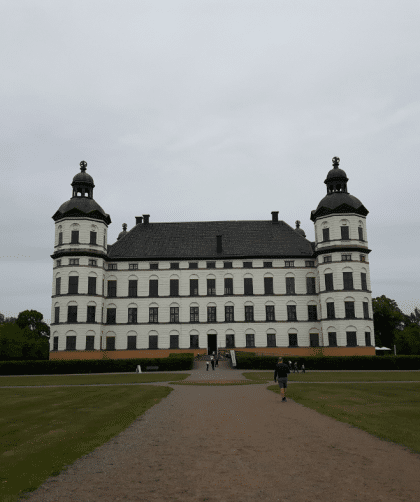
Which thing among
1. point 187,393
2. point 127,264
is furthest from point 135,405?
point 127,264

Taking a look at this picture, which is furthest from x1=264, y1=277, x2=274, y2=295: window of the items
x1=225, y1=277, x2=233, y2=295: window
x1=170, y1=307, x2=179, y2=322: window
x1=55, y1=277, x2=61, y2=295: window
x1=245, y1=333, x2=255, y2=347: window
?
x1=55, y1=277, x2=61, y2=295: window

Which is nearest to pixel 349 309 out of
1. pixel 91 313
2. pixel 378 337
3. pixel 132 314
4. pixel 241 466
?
pixel 132 314

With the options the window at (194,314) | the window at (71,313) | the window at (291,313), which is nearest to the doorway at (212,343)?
the window at (194,314)

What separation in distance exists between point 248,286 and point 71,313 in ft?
84.6

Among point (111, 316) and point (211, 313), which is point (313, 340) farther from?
point (111, 316)

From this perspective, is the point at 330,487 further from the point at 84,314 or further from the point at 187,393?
the point at 84,314

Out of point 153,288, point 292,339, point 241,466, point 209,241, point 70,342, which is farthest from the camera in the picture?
point 209,241

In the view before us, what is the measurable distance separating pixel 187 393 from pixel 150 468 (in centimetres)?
1619

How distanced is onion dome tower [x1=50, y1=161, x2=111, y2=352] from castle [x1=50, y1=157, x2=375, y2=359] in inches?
5.5

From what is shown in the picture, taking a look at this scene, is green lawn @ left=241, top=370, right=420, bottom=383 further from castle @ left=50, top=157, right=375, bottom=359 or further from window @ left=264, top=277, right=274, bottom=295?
window @ left=264, top=277, right=274, bottom=295

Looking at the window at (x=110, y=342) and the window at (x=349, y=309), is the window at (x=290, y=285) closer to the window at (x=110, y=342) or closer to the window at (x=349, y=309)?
the window at (x=349, y=309)

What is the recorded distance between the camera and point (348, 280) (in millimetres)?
60281

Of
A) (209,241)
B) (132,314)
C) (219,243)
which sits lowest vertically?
(132,314)

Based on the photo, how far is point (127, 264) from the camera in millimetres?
66250
